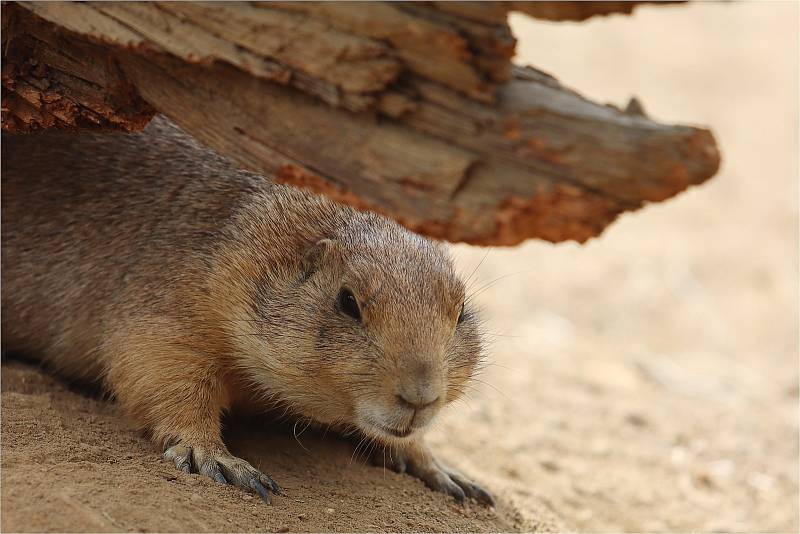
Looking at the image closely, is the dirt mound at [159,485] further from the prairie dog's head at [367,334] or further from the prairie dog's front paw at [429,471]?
the prairie dog's head at [367,334]

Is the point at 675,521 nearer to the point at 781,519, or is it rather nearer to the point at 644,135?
the point at 781,519

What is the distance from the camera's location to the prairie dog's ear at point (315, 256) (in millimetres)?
4621

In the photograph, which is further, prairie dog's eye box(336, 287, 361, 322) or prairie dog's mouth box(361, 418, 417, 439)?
prairie dog's eye box(336, 287, 361, 322)

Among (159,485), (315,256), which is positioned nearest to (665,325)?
(315,256)

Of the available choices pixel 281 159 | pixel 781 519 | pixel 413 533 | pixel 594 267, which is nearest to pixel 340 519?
pixel 413 533

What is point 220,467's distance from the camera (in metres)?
4.29

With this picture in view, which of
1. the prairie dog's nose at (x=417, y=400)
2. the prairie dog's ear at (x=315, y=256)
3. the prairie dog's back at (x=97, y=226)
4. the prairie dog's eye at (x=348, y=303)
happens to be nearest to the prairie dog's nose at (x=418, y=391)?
the prairie dog's nose at (x=417, y=400)

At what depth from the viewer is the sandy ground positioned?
4043 mm

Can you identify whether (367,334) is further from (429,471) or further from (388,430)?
(429,471)

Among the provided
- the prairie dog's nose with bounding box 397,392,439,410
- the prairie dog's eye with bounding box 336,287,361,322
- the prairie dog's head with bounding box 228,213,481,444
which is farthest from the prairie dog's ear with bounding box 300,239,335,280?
the prairie dog's nose with bounding box 397,392,439,410

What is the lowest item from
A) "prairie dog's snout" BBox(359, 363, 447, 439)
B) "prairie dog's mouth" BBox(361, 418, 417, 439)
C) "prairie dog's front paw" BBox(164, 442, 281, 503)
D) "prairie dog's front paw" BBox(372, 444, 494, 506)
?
"prairie dog's front paw" BBox(372, 444, 494, 506)

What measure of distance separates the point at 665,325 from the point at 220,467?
7619 mm

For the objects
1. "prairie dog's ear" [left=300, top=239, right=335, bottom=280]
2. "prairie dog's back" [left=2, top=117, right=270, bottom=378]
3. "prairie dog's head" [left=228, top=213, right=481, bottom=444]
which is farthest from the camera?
"prairie dog's back" [left=2, top=117, right=270, bottom=378]

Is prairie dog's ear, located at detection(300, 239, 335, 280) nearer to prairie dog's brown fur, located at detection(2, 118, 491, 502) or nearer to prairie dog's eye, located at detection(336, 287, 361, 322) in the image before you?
prairie dog's brown fur, located at detection(2, 118, 491, 502)
